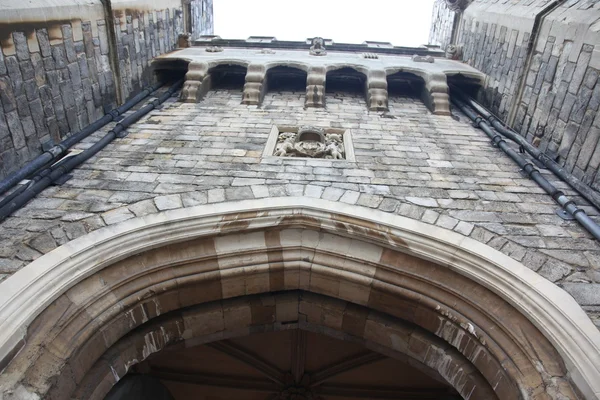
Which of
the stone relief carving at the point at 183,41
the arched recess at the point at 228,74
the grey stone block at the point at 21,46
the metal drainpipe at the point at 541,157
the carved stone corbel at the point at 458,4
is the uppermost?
the carved stone corbel at the point at 458,4

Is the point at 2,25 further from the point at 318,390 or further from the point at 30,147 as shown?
the point at 318,390

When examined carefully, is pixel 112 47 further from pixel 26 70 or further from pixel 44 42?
pixel 26 70

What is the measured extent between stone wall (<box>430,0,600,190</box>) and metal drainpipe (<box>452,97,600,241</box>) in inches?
15.5

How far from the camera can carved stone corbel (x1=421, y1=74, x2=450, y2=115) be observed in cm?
591

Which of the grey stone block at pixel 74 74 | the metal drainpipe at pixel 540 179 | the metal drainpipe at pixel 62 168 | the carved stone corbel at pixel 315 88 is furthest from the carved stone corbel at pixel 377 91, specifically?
the grey stone block at pixel 74 74

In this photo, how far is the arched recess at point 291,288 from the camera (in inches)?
102

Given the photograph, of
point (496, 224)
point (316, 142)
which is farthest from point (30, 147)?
point (496, 224)

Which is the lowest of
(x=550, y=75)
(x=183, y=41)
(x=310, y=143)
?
(x=310, y=143)

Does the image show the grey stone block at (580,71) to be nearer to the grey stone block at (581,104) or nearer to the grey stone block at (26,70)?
the grey stone block at (581,104)

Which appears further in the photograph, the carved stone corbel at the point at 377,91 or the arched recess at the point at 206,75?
the arched recess at the point at 206,75

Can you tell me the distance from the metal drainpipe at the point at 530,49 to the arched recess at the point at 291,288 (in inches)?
126

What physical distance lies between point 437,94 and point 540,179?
93.6 inches

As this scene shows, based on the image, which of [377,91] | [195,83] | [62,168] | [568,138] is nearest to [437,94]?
[377,91]

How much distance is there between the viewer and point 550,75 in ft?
16.0
